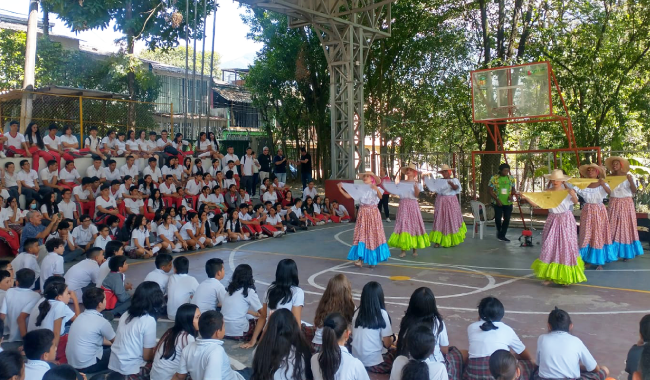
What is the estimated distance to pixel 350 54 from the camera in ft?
50.1

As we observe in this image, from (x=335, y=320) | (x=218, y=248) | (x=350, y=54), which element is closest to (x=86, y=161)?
(x=218, y=248)

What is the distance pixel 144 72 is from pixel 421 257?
13.3 m

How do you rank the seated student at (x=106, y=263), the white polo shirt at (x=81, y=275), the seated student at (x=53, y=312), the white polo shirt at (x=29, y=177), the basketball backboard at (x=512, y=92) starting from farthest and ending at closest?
the basketball backboard at (x=512, y=92) < the white polo shirt at (x=29, y=177) < the seated student at (x=106, y=263) < the white polo shirt at (x=81, y=275) < the seated student at (x=53, y=312)

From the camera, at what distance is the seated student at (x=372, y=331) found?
4.43 metres

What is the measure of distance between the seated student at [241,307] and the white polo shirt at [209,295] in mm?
79

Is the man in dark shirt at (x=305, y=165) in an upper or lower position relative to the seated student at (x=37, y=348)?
upper

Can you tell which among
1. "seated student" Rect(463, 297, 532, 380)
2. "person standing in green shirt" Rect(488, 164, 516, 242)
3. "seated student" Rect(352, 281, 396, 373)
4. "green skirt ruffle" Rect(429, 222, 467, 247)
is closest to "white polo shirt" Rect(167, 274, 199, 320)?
"seated student" Rect(352, 281, 396, 373)

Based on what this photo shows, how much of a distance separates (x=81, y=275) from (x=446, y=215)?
6838mm

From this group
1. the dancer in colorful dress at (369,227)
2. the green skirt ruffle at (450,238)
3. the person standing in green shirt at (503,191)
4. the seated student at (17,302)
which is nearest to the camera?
the seated student at (17,302)

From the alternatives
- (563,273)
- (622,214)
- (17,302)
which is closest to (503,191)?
(622,214)

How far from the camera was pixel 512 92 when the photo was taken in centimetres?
1165

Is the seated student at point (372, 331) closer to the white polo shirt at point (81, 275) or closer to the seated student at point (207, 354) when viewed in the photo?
the seated student at point (207, 354)

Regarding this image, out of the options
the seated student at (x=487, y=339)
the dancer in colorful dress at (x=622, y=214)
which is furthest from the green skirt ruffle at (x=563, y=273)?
the seated student at (x=487, y=339)

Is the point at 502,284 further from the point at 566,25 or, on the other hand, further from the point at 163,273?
the point at 566,25
